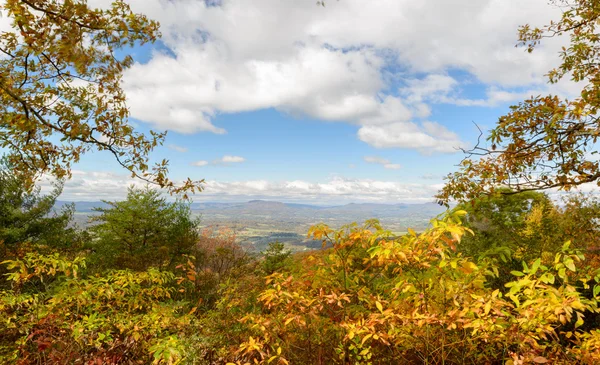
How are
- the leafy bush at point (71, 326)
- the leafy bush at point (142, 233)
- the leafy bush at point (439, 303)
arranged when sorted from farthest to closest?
the leafy bush at point (142, 233) < the leafy bush at point (71, 326) < the leafy bush at point (439, 303)

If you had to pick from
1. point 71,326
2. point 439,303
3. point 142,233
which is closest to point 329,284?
point 439,303

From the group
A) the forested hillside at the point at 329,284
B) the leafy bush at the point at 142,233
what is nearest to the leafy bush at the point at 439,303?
the forested hillside at the point at 329,284

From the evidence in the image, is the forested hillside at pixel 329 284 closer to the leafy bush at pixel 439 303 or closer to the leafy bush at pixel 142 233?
the leafy bush at pixel 439 303

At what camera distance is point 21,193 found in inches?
663

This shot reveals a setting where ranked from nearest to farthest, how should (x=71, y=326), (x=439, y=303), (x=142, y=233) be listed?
1. (x=439, y=303)
2. (x=71, y=326)
3. (x=142, y=233)

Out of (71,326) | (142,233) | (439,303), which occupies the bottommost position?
(142,233)

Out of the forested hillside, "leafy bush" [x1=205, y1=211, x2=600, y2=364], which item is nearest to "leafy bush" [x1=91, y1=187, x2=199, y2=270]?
the forested hillside

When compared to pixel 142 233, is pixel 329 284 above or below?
above

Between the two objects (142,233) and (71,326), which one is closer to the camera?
(71,326)

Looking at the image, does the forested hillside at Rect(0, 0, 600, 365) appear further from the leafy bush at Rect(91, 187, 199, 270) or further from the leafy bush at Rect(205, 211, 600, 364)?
the leafy bush at Rect(91, 187, 199, 270)

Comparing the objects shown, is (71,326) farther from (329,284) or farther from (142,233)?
(142,233)

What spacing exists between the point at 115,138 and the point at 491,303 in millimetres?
5553

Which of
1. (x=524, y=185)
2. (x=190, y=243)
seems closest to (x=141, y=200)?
(x=190, y=243)

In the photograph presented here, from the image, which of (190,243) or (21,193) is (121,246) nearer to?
(190,243)
